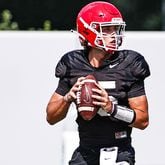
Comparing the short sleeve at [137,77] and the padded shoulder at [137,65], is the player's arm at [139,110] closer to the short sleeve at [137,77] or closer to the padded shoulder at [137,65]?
the short sleeve at [137,77]

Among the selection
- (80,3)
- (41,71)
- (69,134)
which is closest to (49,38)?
(41,71)

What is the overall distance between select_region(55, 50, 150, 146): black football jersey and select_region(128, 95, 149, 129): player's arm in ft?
0.10

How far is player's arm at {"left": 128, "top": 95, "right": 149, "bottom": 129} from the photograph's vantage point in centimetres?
614

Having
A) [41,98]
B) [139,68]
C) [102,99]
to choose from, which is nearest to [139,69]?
[139,68]

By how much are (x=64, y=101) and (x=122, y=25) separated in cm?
58

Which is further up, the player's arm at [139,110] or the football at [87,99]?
the football at [87,99]

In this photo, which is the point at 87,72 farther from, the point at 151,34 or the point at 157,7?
the point at 157,7

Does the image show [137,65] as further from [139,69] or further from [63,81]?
[63,81]

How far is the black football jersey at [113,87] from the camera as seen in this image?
6211mm

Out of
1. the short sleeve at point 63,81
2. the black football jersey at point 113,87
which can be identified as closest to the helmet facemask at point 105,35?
the black football jersey at point 113,87

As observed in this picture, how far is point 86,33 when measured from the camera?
628 centimetres

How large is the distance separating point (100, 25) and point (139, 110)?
56 centimetres

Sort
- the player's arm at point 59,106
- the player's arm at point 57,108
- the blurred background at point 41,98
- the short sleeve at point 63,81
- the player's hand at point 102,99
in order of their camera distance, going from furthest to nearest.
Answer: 1. the blurred background at point 41,98
2. the short sleeve at point 63,81
3. the player's arm at point 57,108
4. the player's arm at point 59,106
5. the player's hand at point 102,99

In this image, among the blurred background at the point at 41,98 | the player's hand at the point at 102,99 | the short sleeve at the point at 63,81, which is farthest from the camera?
the blurred background at the point at 41,98
